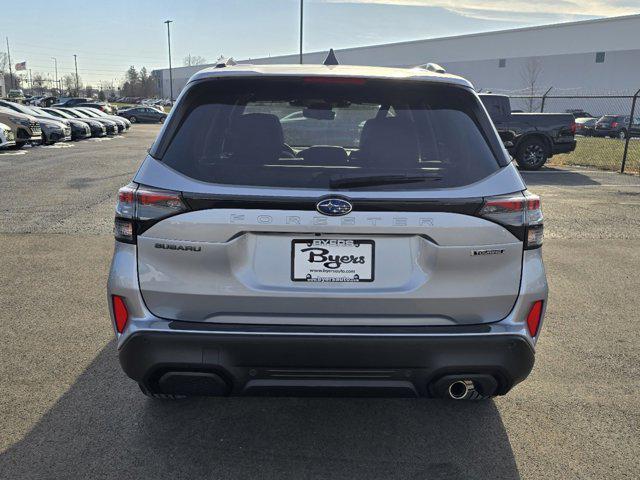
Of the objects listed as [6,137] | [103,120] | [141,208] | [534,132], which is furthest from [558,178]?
[103,120]

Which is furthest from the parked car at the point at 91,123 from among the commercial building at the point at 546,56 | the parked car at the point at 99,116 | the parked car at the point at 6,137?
the commercial building at the point at 546,56

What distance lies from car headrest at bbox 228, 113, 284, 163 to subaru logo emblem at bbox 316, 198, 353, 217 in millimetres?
439

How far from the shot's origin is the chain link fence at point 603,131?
17484 millimetres

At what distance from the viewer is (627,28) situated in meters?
59.0

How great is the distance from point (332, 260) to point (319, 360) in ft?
1.38

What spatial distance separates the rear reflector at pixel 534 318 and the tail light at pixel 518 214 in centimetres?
27

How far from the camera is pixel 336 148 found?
2803 mm

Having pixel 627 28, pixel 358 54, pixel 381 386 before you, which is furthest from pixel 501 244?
pixel 358 54

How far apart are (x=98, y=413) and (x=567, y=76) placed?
6952 centimetres

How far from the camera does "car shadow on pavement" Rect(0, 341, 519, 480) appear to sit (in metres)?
2.69

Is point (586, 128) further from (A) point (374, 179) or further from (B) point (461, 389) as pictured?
(A) point (374, 179)

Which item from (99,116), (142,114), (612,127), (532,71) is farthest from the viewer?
(532,71)

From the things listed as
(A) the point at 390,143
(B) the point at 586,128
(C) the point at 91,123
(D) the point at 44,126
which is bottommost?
(B) the point at 586,128

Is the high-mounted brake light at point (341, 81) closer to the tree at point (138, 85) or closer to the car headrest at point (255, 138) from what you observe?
the car headrest at point (255, 138)
